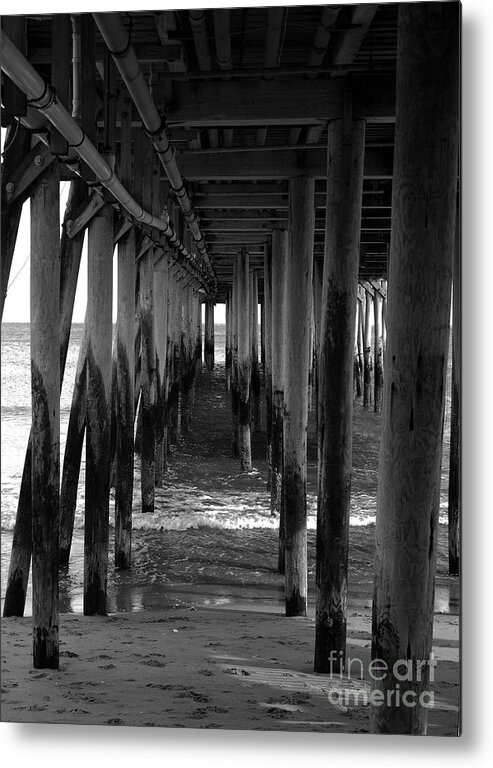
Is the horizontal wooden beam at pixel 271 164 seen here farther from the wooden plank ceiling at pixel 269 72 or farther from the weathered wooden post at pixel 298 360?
the weathered wooden post at pixel 298 360

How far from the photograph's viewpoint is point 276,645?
17.5 feet

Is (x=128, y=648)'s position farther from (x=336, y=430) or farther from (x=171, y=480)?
(x=171, y=480)

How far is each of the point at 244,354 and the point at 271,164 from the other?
9.48 meters

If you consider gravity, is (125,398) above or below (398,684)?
above

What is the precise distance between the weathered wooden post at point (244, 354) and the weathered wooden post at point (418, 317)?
965 centimetres

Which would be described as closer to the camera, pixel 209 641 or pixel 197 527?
pixel 209 641

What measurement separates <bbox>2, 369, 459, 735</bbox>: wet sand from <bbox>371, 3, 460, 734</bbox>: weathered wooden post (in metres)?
0.52

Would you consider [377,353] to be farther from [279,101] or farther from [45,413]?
[45,413]

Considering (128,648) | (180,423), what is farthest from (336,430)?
(180,423)

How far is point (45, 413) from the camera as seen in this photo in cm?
452

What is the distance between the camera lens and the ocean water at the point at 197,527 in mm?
4465

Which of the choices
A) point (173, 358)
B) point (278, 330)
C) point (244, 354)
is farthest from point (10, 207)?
point (173, 358)

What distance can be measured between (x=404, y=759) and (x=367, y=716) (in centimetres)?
22

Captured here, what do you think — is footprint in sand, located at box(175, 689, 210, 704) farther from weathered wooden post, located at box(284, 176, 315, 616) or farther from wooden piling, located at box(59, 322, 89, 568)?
wooden piling, located at box(59, 322, 89, 568)
